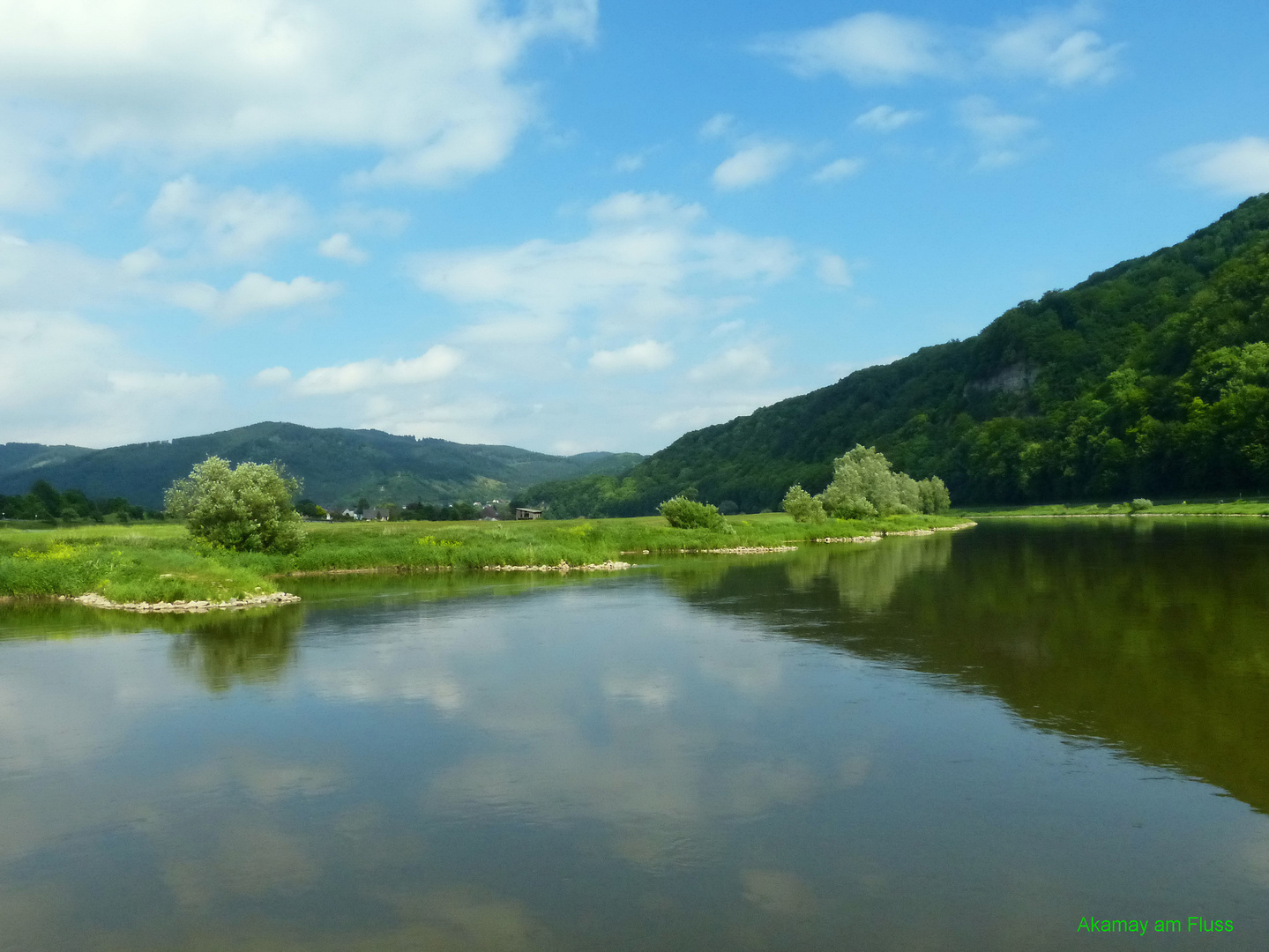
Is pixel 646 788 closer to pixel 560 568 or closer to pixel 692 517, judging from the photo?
pixel 560 568

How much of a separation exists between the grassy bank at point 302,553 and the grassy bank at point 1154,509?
183 feet

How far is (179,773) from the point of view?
15094 mm

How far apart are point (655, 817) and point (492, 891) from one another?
281cm

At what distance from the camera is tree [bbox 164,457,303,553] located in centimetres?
5162

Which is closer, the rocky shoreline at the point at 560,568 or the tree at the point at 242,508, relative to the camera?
the tree at the point at 242,508

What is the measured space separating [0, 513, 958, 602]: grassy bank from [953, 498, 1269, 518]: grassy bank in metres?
55.7

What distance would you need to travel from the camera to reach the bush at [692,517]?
7856 centimetres

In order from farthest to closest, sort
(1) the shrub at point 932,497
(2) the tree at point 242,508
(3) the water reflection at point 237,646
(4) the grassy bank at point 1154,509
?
1. (1) the shrub at point 932,497
2. (4) the grassy bank at point 1154,509
3. (2) the tree at point 242,508
4. (3) the water reflection at point 237,646

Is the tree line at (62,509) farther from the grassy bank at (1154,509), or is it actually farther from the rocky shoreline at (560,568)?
the grassy bank at (1154,509)

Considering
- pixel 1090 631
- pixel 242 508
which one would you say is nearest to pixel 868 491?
pixel 242 508

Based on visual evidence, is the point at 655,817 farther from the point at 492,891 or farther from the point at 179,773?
the point at 179,773

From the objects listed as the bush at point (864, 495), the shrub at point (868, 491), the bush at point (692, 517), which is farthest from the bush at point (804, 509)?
the bush at point (692, 517)

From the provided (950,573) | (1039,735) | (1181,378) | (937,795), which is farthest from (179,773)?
→ (1181,378)

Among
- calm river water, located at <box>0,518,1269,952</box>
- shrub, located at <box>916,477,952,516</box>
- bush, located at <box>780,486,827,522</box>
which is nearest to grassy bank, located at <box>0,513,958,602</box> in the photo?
bush, located at <box>780,486,827,522</box>
